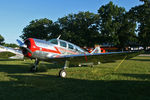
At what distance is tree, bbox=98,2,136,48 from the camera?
5238 centimetres

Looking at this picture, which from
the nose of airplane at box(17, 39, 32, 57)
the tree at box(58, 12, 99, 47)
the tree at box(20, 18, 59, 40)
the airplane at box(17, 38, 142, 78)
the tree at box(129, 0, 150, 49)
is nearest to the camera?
the airplane at box(17, 38, 142, 78)

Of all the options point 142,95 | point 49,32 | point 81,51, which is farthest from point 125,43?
point 142,95

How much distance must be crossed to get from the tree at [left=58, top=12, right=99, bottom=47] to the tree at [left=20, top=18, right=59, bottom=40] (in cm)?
383

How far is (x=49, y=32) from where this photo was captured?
6231 centimetres

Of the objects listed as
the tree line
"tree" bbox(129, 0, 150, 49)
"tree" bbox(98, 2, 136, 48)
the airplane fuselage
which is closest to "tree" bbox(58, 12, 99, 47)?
the tree line

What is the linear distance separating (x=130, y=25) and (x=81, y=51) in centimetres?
4778

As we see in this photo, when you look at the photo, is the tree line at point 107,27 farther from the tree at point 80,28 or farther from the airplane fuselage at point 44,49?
the airplane fuselage at point 44,49

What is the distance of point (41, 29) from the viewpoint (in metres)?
65.1

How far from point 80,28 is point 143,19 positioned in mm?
22954

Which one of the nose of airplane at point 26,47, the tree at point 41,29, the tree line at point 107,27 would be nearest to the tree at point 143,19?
the tree line at point 107,27

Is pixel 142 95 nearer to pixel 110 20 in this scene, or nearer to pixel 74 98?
pixel 74 98

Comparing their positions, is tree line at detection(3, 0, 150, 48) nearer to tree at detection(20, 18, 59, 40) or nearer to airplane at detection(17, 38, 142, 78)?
tree at detection(20, 18, 59, 40)

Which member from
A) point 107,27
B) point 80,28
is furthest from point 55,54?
point 80,28

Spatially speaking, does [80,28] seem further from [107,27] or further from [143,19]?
[143,19]
